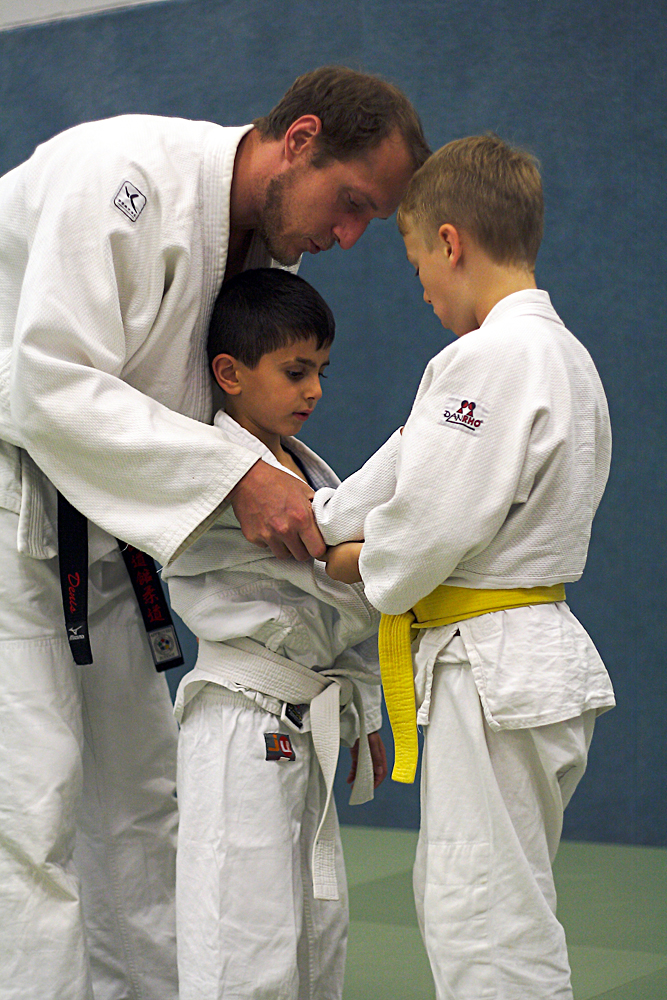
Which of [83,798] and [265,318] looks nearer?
[265,318]

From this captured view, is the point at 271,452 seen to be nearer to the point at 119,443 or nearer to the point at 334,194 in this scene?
the point at 119,443

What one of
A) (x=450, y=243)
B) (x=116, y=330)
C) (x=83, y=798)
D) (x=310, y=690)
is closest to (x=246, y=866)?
(x=310, y=690)

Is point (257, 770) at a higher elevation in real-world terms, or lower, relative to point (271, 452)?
lower

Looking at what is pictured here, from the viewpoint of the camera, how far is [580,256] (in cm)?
373

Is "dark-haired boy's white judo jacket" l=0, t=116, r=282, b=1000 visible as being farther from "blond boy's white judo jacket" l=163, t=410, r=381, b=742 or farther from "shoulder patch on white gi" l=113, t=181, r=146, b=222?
"blond boy's white judo jacket" l=163, t=410, r=381, b=742

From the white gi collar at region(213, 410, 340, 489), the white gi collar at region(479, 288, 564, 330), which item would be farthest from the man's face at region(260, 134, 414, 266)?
the white gi collar at region(479, 288, 564, 330)

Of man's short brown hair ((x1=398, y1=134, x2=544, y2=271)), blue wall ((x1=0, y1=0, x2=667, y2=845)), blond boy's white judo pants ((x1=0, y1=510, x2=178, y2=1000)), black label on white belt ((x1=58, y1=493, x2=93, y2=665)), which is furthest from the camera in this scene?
blue wall ((x1=0, y1=0, x2=667, y2=845))

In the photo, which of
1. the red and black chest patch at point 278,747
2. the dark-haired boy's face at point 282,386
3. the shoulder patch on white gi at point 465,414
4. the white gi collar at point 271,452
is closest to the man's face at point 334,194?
the dark-haired boy's face at point 282,386

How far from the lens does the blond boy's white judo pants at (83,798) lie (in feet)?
6.03

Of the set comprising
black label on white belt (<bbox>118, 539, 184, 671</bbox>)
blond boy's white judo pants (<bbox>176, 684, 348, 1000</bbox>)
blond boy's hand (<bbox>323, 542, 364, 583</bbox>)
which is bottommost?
blond boy's white judo pants (<bbox>176, 684, 348, 1000</bbox>)

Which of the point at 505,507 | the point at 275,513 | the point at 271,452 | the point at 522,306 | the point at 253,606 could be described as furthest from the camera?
the point at 271,452

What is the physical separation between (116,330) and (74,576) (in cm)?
45

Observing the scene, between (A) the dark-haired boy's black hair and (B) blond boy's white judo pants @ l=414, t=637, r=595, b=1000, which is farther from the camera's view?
(A) the dark-haired boy's black hair

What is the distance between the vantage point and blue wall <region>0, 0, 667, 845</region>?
3648mm
